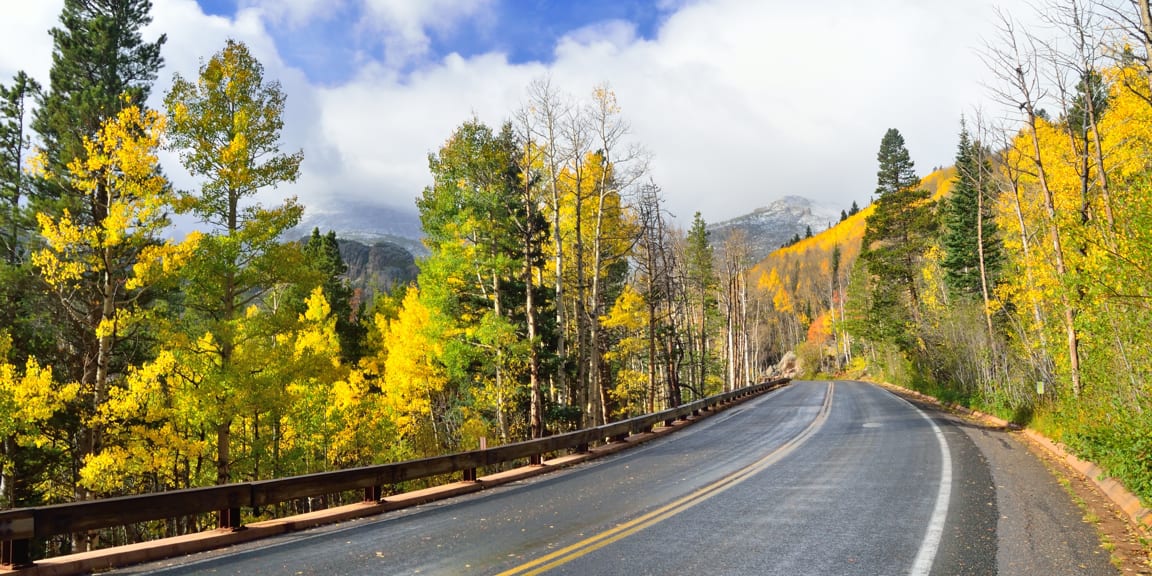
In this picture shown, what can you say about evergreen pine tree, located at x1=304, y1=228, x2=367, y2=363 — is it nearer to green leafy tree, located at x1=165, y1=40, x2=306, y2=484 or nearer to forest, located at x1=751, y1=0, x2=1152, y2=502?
green leafy tree, located at x1=165, y1=40, x2=306, y2=484

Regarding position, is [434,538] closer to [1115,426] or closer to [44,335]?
[1115,426]

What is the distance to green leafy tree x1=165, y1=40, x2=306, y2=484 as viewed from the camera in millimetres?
15484

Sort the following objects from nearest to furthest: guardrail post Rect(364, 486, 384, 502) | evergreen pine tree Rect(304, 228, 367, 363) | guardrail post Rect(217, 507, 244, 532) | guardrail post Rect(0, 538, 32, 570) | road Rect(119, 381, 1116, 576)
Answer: road Rect(119, 381, 1116, 576) < guardrail post Rect(0, 538, 32, 570) < guardrail post Rect(217, 507, 244, 532) < guardrail post Rect(364, 486, 384, 502) < evergreen pine tree Rect(304, 228, 367, 363)

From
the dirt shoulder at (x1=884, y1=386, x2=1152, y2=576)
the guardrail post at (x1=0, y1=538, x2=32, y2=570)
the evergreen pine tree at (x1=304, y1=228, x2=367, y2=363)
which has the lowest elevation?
the dirt shoulder at (x1=884, y1=386, x2=1152, y2=576)

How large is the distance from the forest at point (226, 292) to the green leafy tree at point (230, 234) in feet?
0.18

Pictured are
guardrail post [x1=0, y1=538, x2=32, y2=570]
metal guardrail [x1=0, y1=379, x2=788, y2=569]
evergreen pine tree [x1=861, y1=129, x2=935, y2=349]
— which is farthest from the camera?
evergreen pine tree [x1=861, y1=129, x2=935, y2=349]

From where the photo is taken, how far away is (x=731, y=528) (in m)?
6.77

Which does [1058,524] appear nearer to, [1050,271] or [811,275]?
[1050,271]

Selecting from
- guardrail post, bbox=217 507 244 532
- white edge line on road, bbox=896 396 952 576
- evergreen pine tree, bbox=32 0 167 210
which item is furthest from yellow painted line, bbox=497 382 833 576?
evergreen pine tree, bbox=32 0 167 210

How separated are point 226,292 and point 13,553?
37.8 feet

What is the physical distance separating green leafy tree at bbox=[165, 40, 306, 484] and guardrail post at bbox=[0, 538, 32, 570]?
10402 mm

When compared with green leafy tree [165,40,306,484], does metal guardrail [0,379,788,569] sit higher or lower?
lower

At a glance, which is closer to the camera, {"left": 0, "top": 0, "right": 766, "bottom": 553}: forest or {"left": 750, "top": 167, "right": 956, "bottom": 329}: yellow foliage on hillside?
{"left": 0, "top": 0, "right": 766, "bottom": 553}: forest

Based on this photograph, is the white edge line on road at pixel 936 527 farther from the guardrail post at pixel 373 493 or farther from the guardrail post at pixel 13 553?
the guardrail post at pixel 13 553
